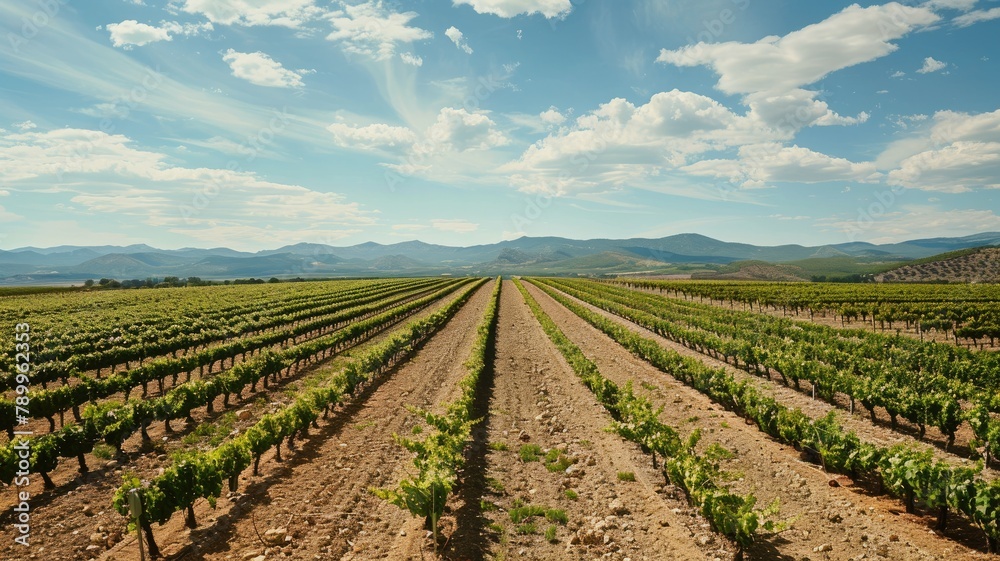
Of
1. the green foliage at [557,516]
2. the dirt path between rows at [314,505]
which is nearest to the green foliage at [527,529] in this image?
the green foliage at [557,516]

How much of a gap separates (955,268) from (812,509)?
656ft

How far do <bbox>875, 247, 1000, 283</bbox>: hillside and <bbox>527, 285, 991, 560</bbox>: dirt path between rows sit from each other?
16642 centimetres

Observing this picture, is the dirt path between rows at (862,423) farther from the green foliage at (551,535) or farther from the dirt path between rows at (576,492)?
the green foliage at (551,535)

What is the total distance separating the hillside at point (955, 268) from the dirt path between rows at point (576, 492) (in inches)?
6654

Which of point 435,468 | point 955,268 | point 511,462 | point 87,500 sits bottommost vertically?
point 511,462

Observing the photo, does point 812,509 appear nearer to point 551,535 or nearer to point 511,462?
point 551,535

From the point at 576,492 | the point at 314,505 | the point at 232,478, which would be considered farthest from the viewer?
the point at 576,492

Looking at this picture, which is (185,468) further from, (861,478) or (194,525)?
(861,478)

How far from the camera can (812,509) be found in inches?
442

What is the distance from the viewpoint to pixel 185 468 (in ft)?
34.8

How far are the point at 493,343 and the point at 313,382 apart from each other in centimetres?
1459

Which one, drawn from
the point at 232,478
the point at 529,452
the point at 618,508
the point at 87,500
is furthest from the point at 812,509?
the point at 87,500

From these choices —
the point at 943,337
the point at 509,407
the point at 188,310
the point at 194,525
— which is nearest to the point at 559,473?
the point at 509,407

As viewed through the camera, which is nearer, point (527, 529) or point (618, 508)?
point (527, 529)
